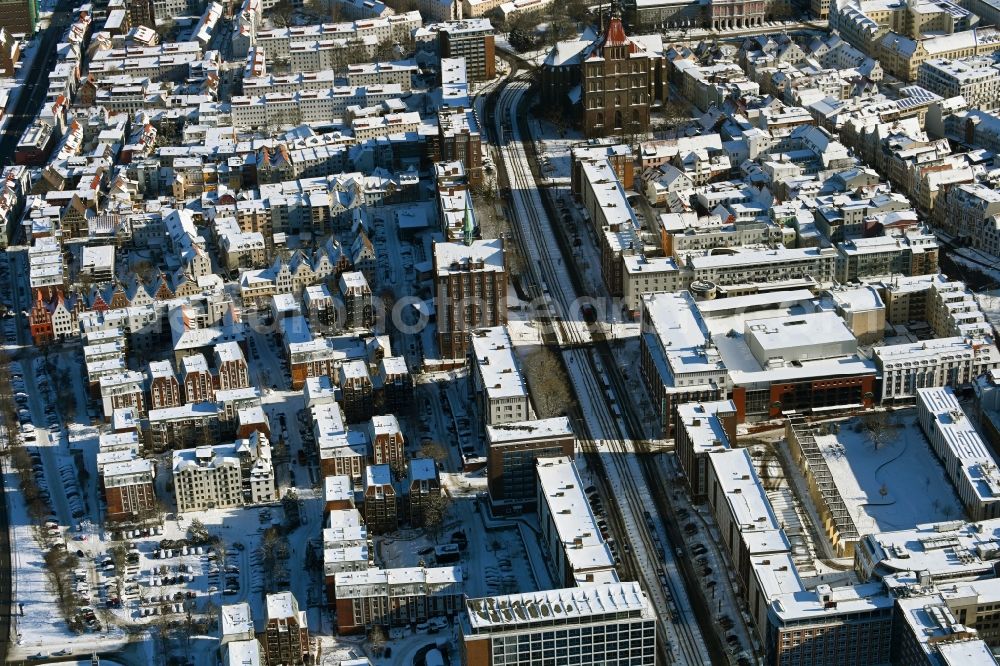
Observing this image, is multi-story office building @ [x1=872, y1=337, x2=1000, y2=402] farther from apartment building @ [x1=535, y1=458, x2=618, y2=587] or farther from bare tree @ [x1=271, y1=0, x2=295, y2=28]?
bare tree @ [x1=271, y1=0, x2=295, y2=28]

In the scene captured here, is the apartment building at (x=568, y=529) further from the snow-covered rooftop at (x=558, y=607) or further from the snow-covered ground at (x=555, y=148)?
the snow-covered ground at (x=555, y=148)

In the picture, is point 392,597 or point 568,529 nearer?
point 392,597

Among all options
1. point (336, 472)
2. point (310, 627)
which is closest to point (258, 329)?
point (336, 472)

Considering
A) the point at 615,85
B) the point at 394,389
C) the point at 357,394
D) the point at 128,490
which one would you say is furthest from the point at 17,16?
the point at 128,490

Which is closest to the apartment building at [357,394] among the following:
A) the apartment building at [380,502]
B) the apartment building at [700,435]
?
the apartment building at [380,502]

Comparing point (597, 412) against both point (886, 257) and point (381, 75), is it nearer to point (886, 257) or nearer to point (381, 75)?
point (886, 257)

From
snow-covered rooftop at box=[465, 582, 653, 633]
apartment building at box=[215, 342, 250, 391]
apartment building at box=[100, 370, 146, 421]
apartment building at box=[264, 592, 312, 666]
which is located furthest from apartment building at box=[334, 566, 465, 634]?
apartment building at box=[100, 370, 146, 421]
